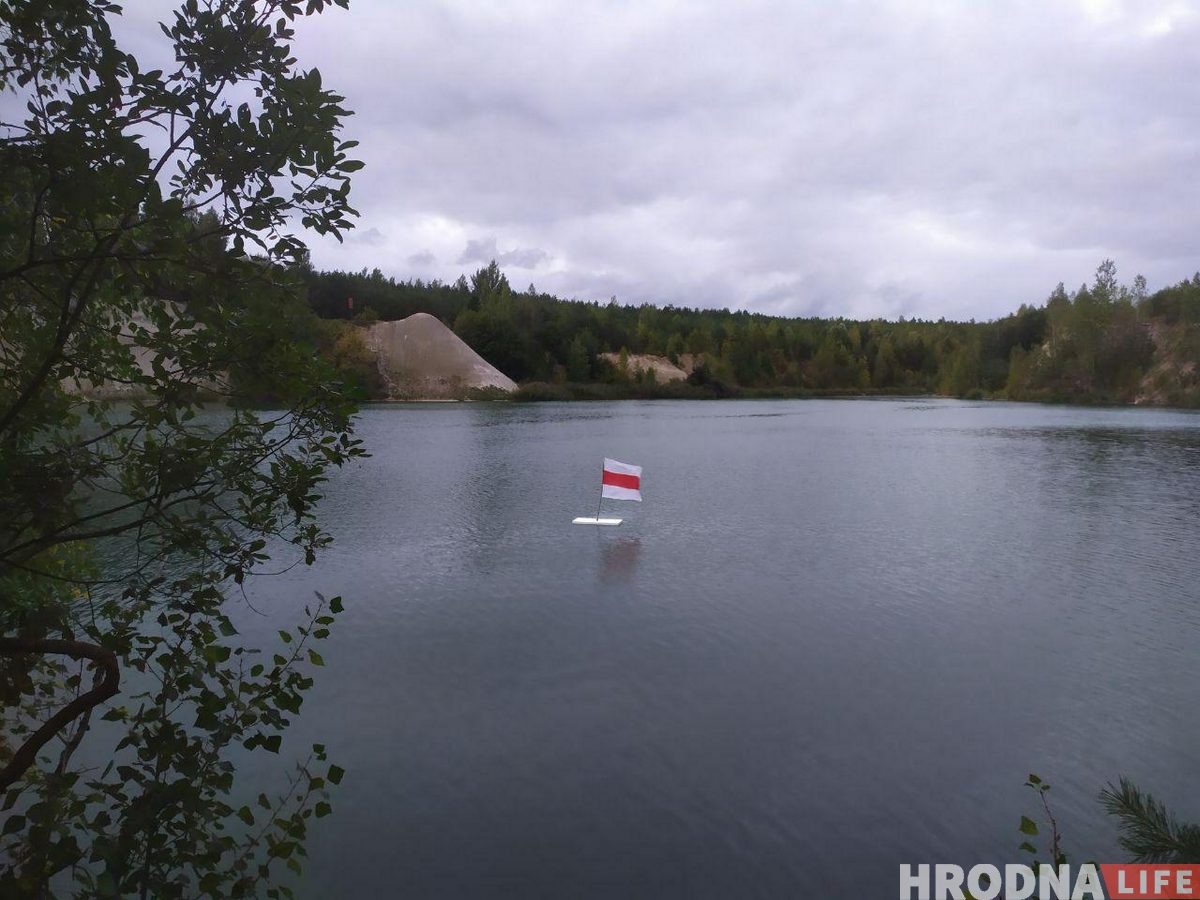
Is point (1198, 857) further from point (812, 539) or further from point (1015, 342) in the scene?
point (1015, 342)

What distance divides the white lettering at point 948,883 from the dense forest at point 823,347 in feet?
241

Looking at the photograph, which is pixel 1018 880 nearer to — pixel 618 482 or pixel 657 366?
pixel 618 482

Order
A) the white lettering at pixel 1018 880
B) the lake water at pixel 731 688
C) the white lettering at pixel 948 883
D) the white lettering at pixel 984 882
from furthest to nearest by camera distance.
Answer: the lake water at pixel 731 688
the white lettering at pixel 948 883
the white lettering at pixel 1018 880
the white lettering at pixel 984 882

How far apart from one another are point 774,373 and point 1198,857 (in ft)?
365

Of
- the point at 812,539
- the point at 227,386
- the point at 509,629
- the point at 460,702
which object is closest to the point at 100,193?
the point at 227,386

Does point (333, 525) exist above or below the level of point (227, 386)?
below

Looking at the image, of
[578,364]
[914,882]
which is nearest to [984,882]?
[914,882]

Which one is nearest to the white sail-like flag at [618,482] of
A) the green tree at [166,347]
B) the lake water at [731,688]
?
the lake water at [731,688]

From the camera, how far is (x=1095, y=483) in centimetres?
2275

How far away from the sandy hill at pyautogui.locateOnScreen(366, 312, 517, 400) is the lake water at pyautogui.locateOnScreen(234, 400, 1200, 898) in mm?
60013

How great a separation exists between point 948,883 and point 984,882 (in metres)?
0.21

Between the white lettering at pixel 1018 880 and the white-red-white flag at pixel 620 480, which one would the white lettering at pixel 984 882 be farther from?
the white-red-white flag at pixel 620 480

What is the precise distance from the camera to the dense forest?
80.2m

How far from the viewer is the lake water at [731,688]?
5.62m
